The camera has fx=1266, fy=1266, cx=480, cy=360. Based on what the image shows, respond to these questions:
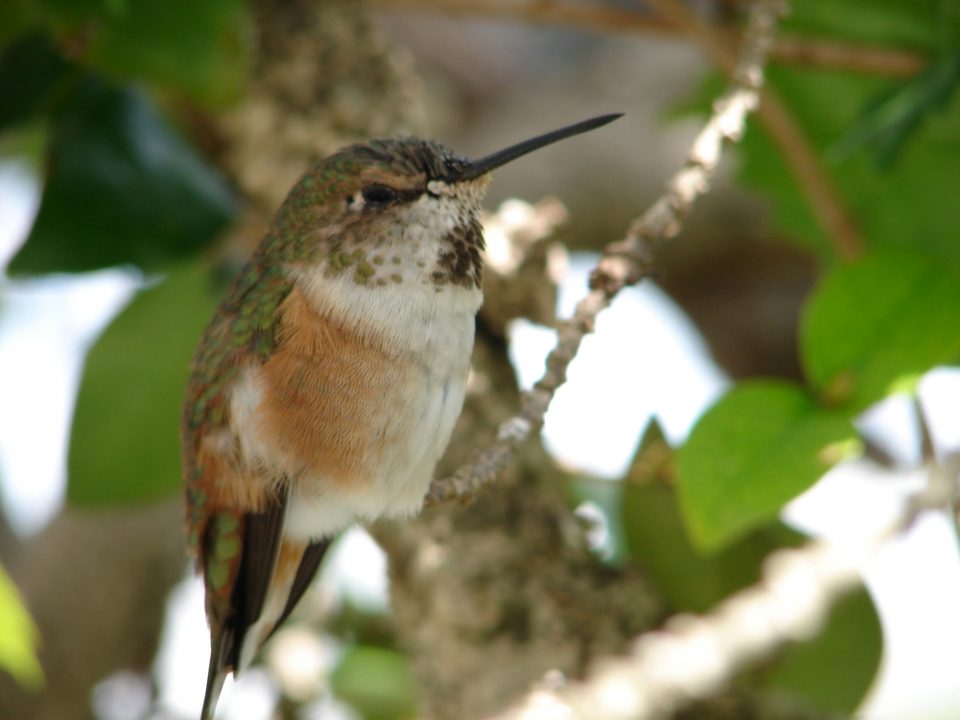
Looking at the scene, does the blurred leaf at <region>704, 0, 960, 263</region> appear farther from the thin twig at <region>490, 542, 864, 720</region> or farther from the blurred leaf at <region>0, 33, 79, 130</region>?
the blurred leaf at <region>0, 33, 79, 130</region>

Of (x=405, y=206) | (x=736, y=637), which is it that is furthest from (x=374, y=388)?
(x=736, y=637)

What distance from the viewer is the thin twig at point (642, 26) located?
2434 millimetres

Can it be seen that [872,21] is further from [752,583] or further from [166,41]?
[166,41]

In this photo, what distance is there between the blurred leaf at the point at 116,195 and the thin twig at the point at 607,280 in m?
0.89

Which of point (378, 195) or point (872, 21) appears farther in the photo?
point (872, 21)

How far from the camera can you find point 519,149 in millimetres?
1888

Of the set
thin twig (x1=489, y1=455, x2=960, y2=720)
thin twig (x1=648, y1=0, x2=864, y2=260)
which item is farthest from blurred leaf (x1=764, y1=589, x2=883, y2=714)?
thin twig (x1=648, y1=0, x2=864, y2=260)

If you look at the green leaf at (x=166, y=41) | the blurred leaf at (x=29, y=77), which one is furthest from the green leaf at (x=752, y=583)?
the blurred leaf at (x=29, y=77)

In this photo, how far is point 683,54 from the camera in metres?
4.52

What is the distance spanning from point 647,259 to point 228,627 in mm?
890

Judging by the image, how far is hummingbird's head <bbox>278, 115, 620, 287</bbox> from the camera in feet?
6.43

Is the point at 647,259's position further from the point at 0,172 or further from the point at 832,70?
the point at 0,172

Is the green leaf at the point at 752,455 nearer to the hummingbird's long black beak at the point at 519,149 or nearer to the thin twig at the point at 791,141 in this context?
the hummingbird's long black beak at the point at 519,149

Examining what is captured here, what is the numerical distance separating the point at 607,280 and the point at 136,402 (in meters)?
1.19
